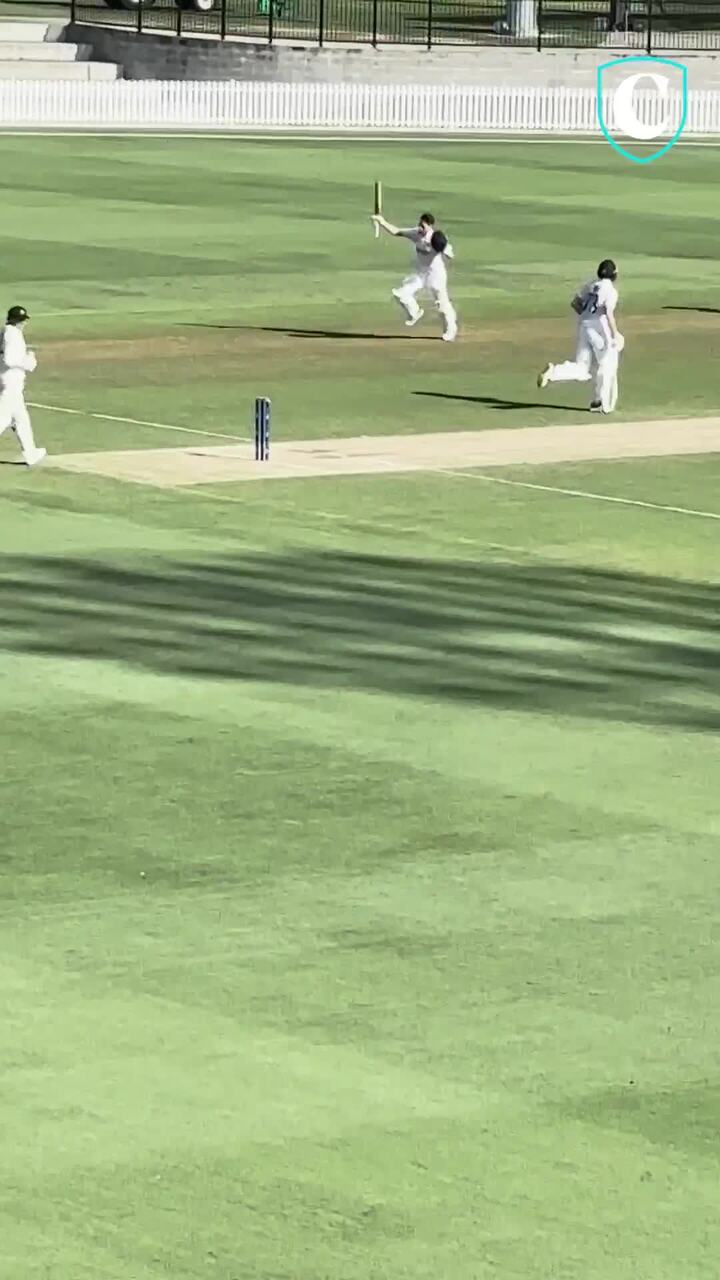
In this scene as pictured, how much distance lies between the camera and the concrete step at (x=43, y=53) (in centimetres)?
7175

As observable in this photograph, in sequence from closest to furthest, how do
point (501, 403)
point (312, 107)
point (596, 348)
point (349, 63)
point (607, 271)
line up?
point (607, 271), point (596, 348), point (501, 403), point (312, 107), point (349, 63)

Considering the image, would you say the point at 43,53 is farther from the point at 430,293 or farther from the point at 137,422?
the point at 137,422

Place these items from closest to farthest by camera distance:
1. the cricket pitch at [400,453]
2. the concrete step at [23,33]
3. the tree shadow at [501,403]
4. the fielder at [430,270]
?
1. the cricket pitch at [400,453]
2. the tree shadow at [501,403]
3. the fielder at [430,270]
4. the concrete step at [23,33]

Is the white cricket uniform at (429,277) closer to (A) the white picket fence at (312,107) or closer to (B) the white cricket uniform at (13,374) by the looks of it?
(B) the white cricket uniform at (13,374)

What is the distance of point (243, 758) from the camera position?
48.9ft

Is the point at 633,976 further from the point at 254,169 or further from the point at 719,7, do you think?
the point at 719,7

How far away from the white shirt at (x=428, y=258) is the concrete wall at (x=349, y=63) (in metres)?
35.5

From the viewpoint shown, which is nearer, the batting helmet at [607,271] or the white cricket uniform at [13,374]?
the white cricket uniform at [13,374]

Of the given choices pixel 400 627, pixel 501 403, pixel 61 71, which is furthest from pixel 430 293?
pixel 61 71

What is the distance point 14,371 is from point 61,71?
47.9 m

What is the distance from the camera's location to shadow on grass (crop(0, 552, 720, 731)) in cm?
1667

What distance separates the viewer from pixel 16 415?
2419 centimetres

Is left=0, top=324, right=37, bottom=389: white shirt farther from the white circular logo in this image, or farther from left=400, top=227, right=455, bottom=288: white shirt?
the white circular logo

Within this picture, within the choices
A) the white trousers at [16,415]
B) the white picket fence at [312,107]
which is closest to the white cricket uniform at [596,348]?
the white trousers at [16,415]
